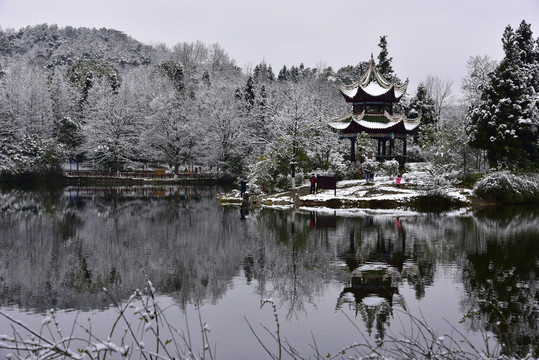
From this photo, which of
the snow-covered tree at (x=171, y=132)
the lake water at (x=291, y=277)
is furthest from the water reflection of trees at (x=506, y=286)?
the snow-covered tree at (x=171, y=132)

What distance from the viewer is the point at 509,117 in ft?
120

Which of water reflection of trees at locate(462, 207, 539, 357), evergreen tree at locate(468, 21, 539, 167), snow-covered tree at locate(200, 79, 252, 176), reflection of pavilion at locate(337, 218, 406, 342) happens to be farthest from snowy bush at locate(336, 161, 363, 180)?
reflection of pavilion at locate(337, 218, 406, 342)

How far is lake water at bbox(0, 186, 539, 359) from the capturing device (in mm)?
9266

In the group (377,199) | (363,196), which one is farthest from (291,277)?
(363,196)

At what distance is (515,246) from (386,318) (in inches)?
394

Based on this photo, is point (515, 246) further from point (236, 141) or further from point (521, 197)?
point (236, 141)

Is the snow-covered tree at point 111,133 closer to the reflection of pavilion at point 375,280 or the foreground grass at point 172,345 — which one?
the reflection of pavilion at point 375,280

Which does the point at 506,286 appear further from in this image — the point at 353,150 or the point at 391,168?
the point at 353,150

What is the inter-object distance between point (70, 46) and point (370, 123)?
122 meters

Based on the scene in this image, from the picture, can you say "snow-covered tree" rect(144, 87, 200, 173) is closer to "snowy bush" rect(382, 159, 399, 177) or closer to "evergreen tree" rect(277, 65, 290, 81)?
"snowy bush" rect(382, 159, 399, 177)

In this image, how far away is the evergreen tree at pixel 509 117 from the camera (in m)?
37.0

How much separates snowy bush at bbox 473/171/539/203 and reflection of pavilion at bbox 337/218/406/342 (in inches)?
735

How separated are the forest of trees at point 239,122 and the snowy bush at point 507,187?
2.30 metres

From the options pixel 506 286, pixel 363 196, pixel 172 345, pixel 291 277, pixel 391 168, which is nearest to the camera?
pixel 172 345
